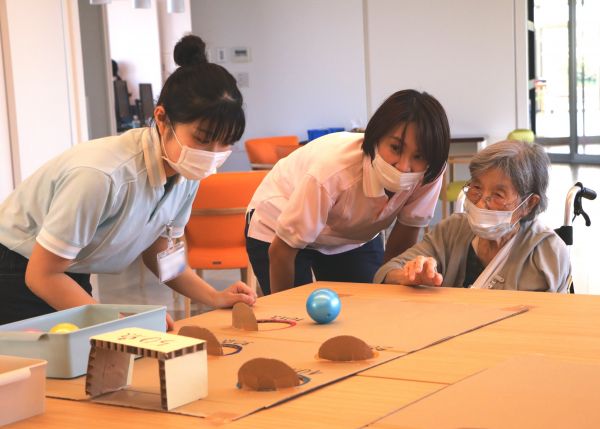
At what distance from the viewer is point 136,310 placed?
1.68 meters

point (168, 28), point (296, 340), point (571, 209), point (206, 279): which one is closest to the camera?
point (296, 340)

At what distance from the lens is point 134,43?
26.3ft

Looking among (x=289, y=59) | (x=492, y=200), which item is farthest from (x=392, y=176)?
(x=289, y=59)

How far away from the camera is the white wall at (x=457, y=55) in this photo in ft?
27.0

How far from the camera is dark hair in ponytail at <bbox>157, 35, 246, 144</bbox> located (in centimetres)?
197

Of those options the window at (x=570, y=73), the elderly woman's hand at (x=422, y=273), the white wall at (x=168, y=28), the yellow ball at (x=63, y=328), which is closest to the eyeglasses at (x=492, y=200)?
the elderly woman's hand at (x=422, y=273)

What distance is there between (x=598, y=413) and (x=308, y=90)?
8016 millimetres

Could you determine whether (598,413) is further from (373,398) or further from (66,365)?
(66,365)

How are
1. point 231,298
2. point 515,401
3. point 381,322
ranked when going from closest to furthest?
point 515,401 → point 381,322 → point 231,298

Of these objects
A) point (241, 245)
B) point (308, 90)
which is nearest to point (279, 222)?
point (241, 245)

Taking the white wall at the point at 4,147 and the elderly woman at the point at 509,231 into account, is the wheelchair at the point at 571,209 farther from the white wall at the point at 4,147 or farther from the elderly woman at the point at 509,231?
the white wall at the point at 4,147

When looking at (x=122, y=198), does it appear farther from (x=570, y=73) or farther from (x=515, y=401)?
(x=570, y=73)

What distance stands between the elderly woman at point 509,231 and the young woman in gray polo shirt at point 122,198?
0.65m

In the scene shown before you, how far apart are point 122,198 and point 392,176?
80 centimetres
